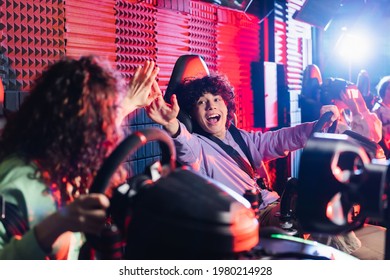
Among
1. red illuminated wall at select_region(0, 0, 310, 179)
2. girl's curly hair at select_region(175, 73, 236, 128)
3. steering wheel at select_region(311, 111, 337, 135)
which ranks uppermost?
red illuminated wall at select_region(0, 0, 310, 179)

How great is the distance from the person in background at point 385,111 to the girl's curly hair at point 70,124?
2.04 m

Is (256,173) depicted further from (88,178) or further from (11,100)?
(88,178)

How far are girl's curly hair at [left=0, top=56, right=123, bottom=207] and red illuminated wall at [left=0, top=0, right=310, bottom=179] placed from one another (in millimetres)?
786

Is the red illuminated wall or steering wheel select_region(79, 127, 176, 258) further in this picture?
the red illuminated wall

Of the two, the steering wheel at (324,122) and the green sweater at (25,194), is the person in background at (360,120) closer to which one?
the steering wheel at (324,122)

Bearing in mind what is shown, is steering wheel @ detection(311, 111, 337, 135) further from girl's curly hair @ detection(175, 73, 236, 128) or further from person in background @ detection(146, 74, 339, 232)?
girl's curly hair @ detection(175, 73, 236, 128)

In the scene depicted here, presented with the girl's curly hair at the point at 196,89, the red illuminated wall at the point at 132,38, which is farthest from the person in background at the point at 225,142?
the red illuminated wall at the point at 132,38

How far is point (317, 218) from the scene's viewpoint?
2.53 feet

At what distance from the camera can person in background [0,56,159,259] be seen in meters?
0.88

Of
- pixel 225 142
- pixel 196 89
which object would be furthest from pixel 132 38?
pixel 225 142

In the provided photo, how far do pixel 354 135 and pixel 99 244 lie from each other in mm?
837

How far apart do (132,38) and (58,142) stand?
4.80ft

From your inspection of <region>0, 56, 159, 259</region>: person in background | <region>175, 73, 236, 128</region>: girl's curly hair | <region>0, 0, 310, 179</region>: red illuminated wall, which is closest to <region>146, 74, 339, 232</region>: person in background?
<region>175, 73, 236, 128</region>: girl's curly hair

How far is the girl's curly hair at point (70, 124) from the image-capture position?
0.89 meters
